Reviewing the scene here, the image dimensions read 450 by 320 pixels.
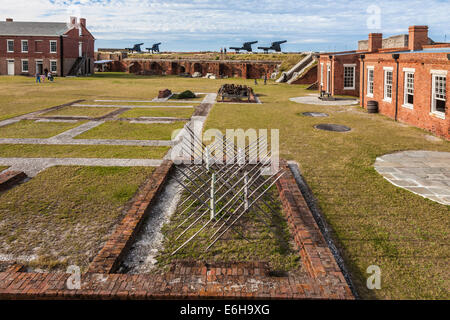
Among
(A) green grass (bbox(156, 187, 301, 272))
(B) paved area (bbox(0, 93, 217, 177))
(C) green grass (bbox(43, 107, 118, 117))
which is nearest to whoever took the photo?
(A) green grass (bbox(156, 187, 301, 272))

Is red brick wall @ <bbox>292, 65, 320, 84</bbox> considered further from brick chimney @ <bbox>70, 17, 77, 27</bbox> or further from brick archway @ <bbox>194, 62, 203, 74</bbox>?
brick chimney @ <bbox>70, 17, 77, 27</bbox>

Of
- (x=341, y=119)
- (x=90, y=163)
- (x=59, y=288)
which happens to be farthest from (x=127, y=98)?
(x=59, y=288)

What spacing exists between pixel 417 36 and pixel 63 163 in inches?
683

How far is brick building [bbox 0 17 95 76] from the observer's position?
51.0 m

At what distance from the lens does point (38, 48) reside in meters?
51.2

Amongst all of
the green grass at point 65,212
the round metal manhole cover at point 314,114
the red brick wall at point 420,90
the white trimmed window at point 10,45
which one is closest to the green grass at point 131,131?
the green grass at point 65,212

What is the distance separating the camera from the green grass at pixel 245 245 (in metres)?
5.36

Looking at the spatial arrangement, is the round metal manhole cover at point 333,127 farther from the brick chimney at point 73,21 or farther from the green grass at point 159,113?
the brick chimney at point 73,21

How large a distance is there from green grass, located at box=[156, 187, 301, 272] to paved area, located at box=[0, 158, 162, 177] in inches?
148

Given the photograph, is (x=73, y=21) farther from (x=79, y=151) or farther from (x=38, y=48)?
(x=79, y=151)

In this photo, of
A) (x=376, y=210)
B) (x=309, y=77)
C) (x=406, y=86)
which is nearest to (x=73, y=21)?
(x=309, y=77)

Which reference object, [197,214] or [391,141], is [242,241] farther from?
[391,141]

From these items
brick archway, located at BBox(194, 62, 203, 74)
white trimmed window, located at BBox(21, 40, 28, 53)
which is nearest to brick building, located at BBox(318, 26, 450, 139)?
brick archway, located at BBox(194, 62, 203, 74)
